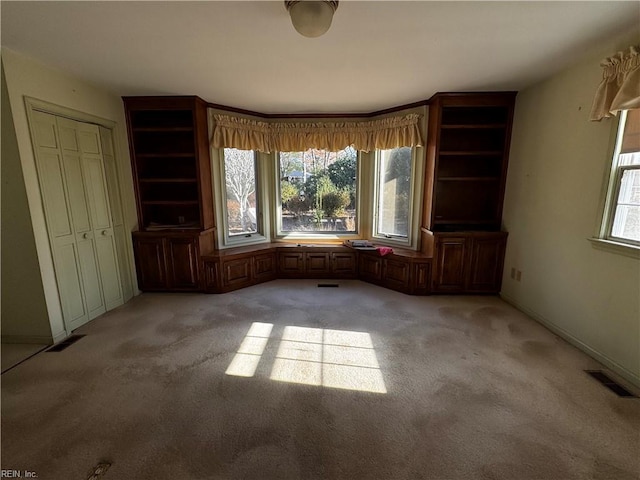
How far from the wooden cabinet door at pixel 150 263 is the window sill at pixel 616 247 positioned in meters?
4.28

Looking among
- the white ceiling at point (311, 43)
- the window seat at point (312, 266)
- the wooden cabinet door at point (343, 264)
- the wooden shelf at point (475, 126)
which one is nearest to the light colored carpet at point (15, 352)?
the window seat at point (312, 266)

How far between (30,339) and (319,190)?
137 inches

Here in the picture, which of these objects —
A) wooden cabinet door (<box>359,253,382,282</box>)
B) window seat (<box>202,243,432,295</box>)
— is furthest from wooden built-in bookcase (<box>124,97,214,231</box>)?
wooden cabinet door (<box>359,253,382,282</box>)

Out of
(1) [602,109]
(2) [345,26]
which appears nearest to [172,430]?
(2) [345,26]

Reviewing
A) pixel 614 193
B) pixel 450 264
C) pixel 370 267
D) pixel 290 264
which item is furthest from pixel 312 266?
pixel 614 193

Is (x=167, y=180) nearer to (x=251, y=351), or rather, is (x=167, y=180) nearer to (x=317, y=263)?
(x=317, y=263)

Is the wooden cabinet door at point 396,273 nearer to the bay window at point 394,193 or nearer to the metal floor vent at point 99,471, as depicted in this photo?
the bay window at point 394,193

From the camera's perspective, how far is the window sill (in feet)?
6.40

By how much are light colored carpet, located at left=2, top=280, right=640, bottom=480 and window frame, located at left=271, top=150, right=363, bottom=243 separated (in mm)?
1723

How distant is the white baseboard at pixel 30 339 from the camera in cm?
249

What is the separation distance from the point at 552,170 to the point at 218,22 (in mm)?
3026

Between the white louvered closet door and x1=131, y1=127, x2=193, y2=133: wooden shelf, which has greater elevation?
x1=131, y1=127, x2=193, y2=133: wooden shelf

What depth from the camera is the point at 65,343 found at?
2.51 m

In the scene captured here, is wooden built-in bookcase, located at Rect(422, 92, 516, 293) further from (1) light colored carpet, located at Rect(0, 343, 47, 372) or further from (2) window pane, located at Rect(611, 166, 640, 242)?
(1) light colored carpet, located at Rect(0, 343, 47, 372)
